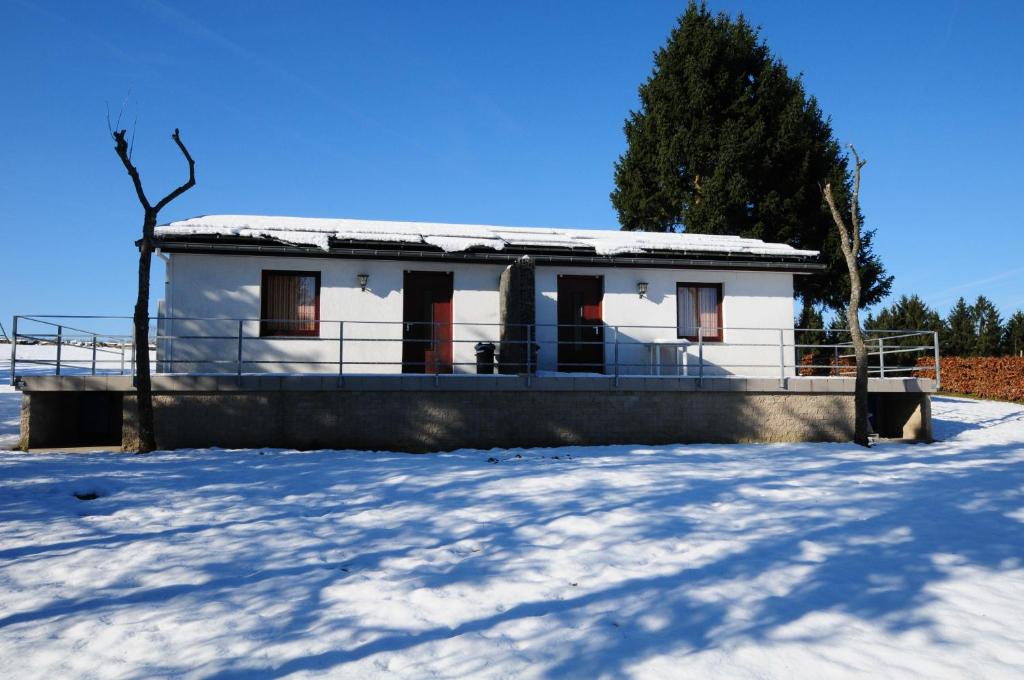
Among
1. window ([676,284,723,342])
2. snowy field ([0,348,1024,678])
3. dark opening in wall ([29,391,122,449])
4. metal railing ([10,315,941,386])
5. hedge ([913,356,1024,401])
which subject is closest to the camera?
snowy field ([0,348,1024,678])

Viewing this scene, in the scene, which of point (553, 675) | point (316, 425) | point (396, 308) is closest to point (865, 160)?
point (396, 308)

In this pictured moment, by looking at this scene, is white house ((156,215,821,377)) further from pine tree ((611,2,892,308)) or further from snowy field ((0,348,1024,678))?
pine tree ((611,2,892,308))

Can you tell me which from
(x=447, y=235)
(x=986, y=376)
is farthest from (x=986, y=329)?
(x=447, y=235)

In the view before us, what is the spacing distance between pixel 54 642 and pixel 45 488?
3952 mm

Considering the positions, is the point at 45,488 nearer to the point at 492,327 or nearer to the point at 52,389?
the point at 52,389

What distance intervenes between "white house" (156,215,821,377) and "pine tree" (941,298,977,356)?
32942 millimetres

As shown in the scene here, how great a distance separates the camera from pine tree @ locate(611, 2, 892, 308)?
23.0 metres

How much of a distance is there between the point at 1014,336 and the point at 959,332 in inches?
127

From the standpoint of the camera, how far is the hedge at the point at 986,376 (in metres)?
22.5

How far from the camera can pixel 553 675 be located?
362 cm

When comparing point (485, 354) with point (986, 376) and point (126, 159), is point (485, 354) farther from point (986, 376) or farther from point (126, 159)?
point (986, 376)

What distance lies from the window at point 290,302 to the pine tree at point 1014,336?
44855 millimetres

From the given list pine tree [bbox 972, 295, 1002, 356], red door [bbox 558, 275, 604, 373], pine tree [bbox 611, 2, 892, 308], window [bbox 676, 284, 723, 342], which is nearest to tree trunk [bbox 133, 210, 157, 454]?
red door [bbox 558, 275, 604, 373]

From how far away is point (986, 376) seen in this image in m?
23.7
